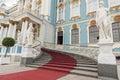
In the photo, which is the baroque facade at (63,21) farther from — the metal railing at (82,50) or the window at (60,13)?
the metal railing at (82,50)

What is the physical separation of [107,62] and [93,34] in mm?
8653

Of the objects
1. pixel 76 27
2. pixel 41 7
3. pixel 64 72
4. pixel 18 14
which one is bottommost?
pixel 64 72

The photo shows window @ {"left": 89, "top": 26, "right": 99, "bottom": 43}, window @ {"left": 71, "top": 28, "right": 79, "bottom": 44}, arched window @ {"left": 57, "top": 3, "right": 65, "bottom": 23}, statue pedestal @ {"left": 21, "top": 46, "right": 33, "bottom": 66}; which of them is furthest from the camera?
arched window @ {"left": 57, "top": 3, "right": 65, "bottom": 23}

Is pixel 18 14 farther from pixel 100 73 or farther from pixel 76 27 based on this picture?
pixel 100 73

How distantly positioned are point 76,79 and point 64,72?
1428mm

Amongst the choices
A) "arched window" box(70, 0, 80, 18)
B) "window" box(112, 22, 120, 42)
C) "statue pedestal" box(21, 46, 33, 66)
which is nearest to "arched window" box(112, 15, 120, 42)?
"window" box(112, 22, 120, 42)

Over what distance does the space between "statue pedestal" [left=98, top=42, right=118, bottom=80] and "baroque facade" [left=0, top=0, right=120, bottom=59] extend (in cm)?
680

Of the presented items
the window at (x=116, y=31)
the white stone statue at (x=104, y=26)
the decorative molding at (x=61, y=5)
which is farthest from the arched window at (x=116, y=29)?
the decorative molding at (x=61, y=5)

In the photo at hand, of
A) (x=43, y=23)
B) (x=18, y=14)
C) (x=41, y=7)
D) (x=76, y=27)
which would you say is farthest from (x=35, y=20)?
(x=76, y=27)

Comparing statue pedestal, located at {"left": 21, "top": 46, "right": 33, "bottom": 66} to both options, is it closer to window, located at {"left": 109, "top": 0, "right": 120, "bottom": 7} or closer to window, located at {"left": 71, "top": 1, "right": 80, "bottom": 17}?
window, located at {"left": 71, "top": 1, "right": 80, "bottom": 17}

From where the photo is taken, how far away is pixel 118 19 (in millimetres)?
11148

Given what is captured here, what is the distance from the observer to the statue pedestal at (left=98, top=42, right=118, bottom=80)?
429 centimetres

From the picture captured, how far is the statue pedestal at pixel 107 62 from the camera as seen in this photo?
429 cm

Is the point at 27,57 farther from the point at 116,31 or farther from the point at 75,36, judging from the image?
the point at 116,31
